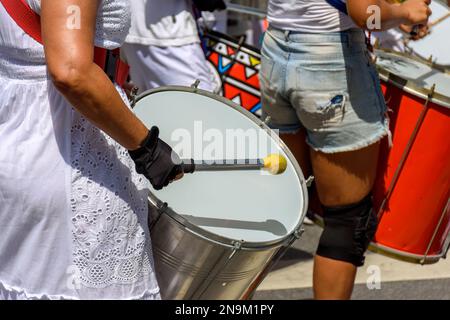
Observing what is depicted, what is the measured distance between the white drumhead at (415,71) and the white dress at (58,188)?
4.17 feet

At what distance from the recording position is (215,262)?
1984mm

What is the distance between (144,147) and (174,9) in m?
1.68

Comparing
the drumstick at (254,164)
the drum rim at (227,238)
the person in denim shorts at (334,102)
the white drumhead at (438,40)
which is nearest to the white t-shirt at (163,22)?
the person in denim shorts at (334,102)

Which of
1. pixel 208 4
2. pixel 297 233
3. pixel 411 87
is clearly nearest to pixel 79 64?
pixel 297 233

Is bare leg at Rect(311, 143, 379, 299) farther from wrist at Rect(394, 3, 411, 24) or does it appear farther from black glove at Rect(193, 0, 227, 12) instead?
black glove at Rect(193, 0, 227, 12)

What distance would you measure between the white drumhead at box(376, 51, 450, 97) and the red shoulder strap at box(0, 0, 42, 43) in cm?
140

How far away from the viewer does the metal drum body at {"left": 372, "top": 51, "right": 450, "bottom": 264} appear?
8.63 feet

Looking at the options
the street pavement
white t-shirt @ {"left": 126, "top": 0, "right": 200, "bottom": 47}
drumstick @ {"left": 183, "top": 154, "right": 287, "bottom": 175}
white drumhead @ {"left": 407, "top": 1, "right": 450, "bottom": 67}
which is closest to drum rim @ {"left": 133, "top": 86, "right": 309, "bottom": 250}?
drumstick @ {"left": 183, "top": 154, "right": 287, "bottom": 175}

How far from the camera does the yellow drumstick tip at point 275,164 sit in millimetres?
2016

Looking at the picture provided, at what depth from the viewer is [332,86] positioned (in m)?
2.49

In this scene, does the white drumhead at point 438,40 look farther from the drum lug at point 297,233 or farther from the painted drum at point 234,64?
the drum lug at point 297,233

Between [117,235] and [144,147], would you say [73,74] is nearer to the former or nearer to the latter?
[144,147]

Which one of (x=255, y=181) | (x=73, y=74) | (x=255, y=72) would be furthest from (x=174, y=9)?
(x=73, y=74)
